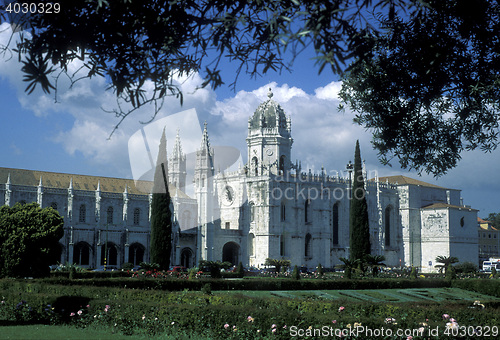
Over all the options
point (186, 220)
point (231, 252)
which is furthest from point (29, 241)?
point (231, 252)

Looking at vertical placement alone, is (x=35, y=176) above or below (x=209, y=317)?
above

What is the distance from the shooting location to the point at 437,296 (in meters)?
28.3

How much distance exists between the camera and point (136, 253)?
2496 inches

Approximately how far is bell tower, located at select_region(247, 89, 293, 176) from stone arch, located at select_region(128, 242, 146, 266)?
51.5ft

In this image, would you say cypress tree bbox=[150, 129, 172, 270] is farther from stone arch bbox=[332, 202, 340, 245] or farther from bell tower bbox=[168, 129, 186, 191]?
stone arch bbox=[332, 202, 340, 245]

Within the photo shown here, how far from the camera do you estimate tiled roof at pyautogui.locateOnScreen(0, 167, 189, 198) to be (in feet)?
193

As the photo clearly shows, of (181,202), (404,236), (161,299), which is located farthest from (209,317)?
(404,236)

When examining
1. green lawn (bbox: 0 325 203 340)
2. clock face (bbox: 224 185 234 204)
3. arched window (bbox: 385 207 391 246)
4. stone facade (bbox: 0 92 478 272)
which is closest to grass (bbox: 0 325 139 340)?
green lawn (bbox: 0 325 203 340)

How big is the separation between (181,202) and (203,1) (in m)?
58.1

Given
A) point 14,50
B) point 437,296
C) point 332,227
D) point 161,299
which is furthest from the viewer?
point 332,227

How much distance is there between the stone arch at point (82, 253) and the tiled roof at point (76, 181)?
6.50 m

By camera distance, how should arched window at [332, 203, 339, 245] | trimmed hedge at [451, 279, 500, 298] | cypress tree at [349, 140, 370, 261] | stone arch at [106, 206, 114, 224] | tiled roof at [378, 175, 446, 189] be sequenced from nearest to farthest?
trimmed hedge at [451, 279, 500, 298], cypress tree at [349, 140, 370, 261], stone arch at [106, 206, 114, 224], arched window at [332, 203, 339, 245], tiled roof at [378, 175, 446, 189]

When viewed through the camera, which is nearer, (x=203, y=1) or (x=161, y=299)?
(x=203, y=1)

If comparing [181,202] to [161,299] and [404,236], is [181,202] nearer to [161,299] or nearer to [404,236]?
[404,236]
